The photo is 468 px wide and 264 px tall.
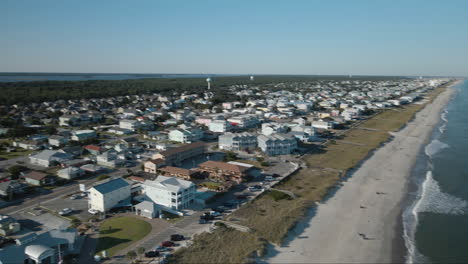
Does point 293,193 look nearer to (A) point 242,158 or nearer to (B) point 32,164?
(A) point 242,158

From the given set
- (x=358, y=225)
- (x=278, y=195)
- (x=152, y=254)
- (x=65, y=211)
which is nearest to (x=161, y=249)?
(x=152, y=254)

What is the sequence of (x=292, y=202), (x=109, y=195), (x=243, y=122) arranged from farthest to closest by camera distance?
(x=243, y=122) → (x=292, y=202) → (x=109, y=195)

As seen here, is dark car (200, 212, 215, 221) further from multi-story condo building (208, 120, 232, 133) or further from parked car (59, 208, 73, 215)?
multi-story condo building (208, 120, 232, 133)

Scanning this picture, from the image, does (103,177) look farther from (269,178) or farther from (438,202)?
(438,202)

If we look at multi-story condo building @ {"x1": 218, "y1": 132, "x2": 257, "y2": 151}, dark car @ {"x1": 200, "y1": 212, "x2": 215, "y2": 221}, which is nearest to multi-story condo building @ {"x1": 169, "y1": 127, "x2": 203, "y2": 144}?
multi-story condo building @ {"x1": 218, "y1": 132, "x2": 257, "y2": 151}

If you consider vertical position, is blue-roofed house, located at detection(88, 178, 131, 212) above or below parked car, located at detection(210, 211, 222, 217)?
above

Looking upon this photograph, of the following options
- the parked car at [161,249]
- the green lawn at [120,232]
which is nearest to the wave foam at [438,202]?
the parked car at [161,249]

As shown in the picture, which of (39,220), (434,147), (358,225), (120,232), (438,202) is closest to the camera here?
(120,232)

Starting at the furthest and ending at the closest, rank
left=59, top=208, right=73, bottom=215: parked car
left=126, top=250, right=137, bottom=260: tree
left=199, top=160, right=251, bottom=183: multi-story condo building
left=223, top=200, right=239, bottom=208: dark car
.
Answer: left=199, top=160, right=251, bottom=183: multi-story condo building
left=223, top=200, right=239, bottom=208: dark car
left=59, top=208, right=73, bottom=215: parked car
left=126, top=250, right=137, bottom=260: tree
